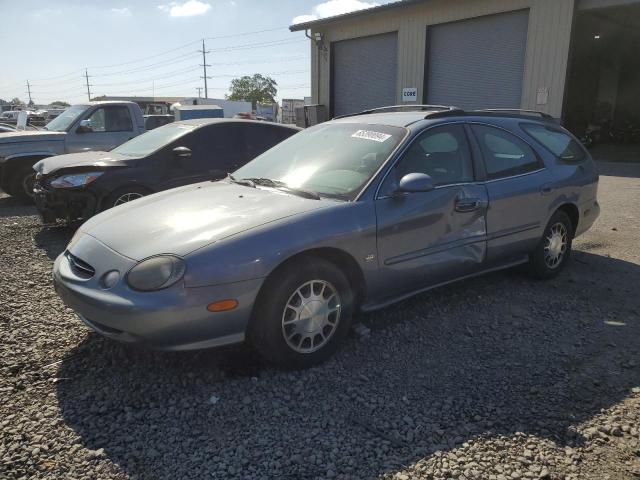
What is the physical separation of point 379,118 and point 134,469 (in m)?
3.15

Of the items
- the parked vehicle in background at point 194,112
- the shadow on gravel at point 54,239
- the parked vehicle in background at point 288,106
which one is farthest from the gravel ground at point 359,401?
the parked vehicle in background at point 288,106

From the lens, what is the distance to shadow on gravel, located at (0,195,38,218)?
8.08 m

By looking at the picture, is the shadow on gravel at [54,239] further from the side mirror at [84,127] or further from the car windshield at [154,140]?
the side mirror at [84,127]

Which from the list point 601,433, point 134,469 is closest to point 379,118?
point 601,433

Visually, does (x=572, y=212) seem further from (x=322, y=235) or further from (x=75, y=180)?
(x=75, y=180)

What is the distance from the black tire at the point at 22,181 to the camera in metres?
8.93

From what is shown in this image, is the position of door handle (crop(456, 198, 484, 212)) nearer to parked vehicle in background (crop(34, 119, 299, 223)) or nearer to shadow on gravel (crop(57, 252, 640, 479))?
shadow on gravel (crop(57, 252, 640, 479))

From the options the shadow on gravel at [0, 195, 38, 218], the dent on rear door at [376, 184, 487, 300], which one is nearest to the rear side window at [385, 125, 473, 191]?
the dent on rear door at [376, 184, 487, 300]

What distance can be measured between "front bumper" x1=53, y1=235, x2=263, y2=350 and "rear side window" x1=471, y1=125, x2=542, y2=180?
7.95ft

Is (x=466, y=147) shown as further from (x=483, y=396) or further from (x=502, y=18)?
A: (x=502, y=18)

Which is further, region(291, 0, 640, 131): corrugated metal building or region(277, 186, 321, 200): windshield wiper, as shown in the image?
region(291, 0, 640, 131): corrugated metal building

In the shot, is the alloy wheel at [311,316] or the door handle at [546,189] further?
the door handle at [546,189]

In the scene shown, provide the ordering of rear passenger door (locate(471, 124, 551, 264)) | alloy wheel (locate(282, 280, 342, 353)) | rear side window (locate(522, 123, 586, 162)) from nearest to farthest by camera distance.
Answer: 1. alloy wheel (locate(282, 280, 342, 353))
2. rear passenger door (locate(471, 124, 551, 264))
3. rear side window (locate(522, 123, 586, 162))

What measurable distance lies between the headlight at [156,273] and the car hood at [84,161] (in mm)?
3925
